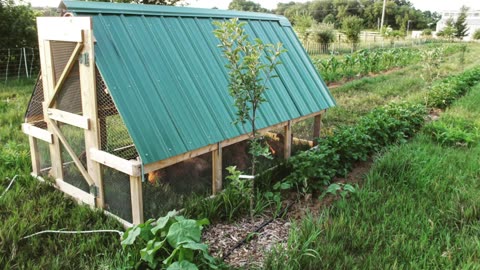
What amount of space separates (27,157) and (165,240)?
3711mm

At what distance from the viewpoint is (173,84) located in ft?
14.3

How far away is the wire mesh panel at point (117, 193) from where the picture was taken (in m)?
4.02

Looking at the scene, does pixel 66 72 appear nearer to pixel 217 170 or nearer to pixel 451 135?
pixel 217 170

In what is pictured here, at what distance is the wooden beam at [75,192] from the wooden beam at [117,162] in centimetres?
55

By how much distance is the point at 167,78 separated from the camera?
14.2ft

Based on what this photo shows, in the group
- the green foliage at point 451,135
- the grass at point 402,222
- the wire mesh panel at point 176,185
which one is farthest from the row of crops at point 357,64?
the wire mesh panel at point 176,185

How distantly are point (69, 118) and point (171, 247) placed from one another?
207cm

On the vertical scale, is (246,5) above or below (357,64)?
above

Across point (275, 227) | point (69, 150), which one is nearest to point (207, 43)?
point (69, 150)

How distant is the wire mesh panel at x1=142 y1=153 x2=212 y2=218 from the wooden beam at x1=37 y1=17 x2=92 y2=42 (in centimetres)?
164

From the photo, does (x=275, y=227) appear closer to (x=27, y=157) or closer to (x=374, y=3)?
(x=27, y=157)

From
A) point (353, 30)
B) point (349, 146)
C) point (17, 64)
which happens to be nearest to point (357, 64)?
point (349, 146)

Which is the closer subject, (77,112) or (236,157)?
(77,112)

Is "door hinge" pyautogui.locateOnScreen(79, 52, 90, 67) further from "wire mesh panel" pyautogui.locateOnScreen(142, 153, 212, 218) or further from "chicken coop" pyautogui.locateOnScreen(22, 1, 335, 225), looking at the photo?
"wire mesh panel" pyautogui.locateOnScreen(142, 153, 212, 218)
